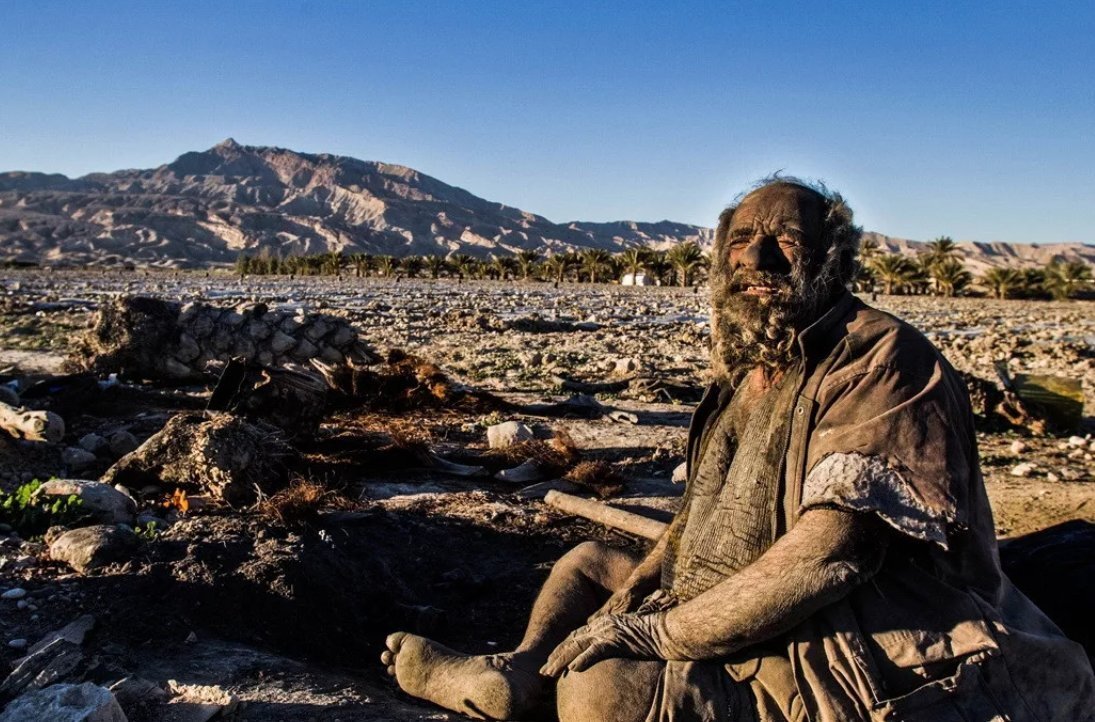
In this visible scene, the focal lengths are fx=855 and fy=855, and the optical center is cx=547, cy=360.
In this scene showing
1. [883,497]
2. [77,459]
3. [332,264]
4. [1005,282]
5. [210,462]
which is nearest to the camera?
[883,497]

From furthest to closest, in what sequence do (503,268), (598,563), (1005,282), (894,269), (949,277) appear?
(503,268)
(894,269)
(949,277)
(1005,282)
(598,563)

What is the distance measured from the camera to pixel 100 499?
15.6 ft

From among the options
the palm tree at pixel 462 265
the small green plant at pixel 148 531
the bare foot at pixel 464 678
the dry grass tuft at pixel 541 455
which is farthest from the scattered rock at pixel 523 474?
the palm tree at pixel 462 265

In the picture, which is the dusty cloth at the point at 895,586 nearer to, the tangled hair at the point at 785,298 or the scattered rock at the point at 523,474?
the tangled hair at the point at 785,298

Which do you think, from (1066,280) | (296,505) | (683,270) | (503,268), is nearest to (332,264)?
(503,268)

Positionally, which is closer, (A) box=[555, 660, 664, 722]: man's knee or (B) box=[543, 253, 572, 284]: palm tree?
(A) box=[555, 660, 664, 722]: man's knee

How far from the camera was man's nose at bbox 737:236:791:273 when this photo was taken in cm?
260

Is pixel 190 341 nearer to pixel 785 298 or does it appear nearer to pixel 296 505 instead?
pixel 296 505

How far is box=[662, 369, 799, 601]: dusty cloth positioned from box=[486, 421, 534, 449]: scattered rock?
430 centimetres

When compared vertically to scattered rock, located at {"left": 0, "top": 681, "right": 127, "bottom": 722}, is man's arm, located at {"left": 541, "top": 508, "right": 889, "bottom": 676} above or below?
above

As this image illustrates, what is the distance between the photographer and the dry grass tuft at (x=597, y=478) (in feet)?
20.3

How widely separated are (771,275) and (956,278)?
5279cm

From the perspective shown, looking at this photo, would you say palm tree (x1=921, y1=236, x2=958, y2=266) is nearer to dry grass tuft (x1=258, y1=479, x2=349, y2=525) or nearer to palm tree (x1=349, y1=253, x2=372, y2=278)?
palm tree (x1=349, y1=253, x2=372, y2=278)

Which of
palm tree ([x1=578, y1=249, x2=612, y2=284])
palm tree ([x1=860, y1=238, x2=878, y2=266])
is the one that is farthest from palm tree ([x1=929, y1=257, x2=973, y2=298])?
palm tree ([x1=860, y1=238, x2=878, y2=266])
